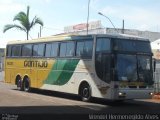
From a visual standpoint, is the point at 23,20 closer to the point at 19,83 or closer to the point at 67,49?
the point at 19,83

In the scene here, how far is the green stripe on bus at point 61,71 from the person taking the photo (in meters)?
23.8

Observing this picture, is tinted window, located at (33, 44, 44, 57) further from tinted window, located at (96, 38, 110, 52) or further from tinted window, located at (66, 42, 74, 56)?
tinted window, located at (96, 38, 110, 52)

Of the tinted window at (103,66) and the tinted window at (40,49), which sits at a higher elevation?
the tinted window at (40,49)

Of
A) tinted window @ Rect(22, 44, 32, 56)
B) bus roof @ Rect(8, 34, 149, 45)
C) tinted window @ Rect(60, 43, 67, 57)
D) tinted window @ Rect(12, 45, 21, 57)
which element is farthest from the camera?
tinted window @ Rect(12, 45, 21, 57)

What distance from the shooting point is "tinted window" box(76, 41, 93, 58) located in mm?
22231

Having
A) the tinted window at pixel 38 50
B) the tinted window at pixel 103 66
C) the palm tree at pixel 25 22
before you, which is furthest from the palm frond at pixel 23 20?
the tinted window at pixel 103 66

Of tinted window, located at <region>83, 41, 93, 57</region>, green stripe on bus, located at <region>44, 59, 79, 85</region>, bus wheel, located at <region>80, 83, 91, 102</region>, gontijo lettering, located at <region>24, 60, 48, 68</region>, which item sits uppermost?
tinted window, located at <region>83, 41, 93, 57</region>

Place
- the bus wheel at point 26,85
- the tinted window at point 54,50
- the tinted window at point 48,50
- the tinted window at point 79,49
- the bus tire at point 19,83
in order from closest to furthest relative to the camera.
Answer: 1. the tinted window at point 79,49
2. the tinted window at point 54,50
3. the tinted window at point 48,50
4. the bus wheel at point 26,85
5. the bus tire at point 19,83

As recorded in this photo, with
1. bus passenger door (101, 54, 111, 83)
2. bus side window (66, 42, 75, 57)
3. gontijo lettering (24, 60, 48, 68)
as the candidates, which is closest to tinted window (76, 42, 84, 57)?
bus side window (66, 42, 75, 57)

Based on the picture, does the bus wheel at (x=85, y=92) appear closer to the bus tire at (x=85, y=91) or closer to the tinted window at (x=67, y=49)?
the bus tire at (x=85, y=91)

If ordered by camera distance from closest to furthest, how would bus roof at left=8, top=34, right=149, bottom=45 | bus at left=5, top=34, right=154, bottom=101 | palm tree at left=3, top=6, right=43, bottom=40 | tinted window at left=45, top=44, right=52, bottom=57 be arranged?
bus at left=5, top=34, right=154, bottom=101
bus roof at left=8, top=34, right=149, bottom=45
tinted window at left=45, top=44, right=52, bottom=57
palm tree at left=3, top=6, right=43, bottom=40

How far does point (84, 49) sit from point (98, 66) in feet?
5.14

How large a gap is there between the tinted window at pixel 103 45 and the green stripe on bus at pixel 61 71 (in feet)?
6.54

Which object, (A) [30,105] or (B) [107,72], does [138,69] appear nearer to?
(B) [107,72]
